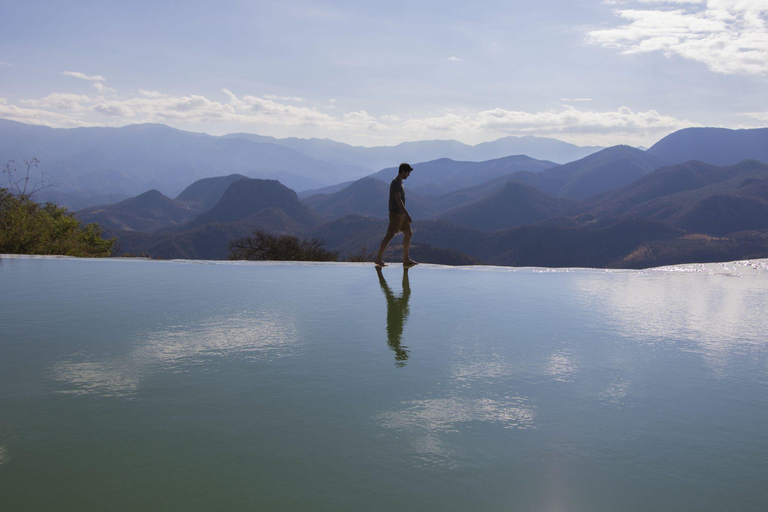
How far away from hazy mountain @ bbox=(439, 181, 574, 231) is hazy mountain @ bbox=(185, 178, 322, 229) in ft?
109

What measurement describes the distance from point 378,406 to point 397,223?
6519 mm

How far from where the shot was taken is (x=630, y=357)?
13.6ft

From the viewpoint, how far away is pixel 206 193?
627ft

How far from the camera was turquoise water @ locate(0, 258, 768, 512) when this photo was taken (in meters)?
2.20

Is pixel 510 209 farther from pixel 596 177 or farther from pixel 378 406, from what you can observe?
pixel 378 406

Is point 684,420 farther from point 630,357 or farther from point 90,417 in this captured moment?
point 90,417

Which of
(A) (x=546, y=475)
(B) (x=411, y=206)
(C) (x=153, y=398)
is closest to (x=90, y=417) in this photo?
(C) (x=153, y=398)

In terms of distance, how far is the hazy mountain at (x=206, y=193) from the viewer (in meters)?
178

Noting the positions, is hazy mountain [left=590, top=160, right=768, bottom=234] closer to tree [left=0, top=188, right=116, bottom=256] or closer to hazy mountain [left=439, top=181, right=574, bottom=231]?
hazy mountain [left=439, top=181, right=574, bottom=231]

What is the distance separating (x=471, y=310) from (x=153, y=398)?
3.79m

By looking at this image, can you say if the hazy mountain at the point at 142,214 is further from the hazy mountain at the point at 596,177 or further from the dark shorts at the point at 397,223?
the dark shorts at the point at 397,223

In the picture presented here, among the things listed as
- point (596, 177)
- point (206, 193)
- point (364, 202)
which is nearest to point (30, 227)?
point (364, 202)

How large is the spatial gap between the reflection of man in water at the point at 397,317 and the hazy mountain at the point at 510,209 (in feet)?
372

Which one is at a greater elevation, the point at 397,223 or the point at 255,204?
the point at 255,204
